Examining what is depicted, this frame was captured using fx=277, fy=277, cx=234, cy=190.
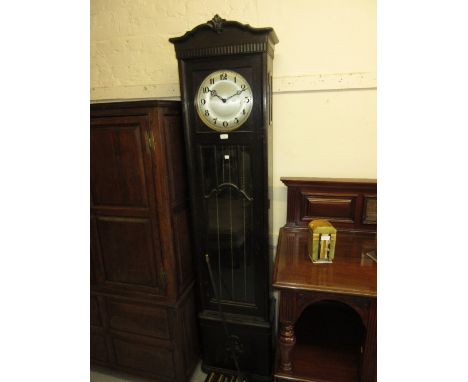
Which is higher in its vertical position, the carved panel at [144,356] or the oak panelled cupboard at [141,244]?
the oak panelled cupboard at [141,244]

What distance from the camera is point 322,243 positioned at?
1221 mm

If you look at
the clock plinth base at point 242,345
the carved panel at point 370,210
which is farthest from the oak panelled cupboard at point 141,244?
the carved panel at point 370,210

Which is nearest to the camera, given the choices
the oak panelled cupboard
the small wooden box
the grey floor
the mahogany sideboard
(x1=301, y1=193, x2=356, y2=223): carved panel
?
the mahogany sideboard

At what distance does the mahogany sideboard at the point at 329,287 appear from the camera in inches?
43.6

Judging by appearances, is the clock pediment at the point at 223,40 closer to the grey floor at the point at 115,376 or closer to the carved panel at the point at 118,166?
the carved panel at the point at 118,166

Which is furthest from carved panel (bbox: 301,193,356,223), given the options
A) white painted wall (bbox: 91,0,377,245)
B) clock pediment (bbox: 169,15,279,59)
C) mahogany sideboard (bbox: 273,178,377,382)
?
clock pediment (bbox: 169,15,279,59)

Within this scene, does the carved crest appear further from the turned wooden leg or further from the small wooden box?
the turned wooden leg

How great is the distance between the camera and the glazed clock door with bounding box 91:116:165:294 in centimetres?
133

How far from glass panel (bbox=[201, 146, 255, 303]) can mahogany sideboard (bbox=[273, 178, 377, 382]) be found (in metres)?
0.24

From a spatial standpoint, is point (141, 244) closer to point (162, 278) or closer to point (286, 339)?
point (162, 278)

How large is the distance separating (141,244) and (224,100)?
2.77 ft

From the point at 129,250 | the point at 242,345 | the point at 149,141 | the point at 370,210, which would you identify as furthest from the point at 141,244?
the point at 370,210

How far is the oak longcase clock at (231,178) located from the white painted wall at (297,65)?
0.24 m
